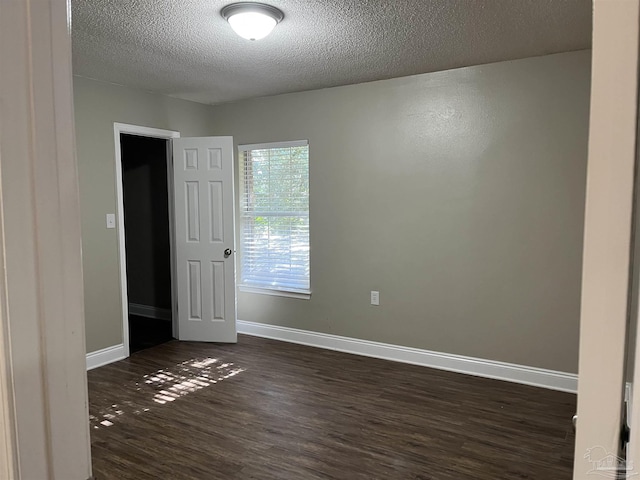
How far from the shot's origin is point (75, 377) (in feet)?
2.30

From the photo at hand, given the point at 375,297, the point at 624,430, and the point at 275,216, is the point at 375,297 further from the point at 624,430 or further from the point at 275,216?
the point at 624,430

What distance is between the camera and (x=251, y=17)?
2.50 metres

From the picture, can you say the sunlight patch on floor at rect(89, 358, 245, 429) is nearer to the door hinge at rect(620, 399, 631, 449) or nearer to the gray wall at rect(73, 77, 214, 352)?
the gray wall at rect(73, 77, 214, 352)

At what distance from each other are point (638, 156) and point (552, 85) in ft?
10.7

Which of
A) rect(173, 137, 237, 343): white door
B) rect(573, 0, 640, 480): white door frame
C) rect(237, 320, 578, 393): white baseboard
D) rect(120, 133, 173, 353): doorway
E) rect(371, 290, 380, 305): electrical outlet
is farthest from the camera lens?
rect(120, 133, 173, 353): doorway

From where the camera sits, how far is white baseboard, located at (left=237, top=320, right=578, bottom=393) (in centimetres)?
353

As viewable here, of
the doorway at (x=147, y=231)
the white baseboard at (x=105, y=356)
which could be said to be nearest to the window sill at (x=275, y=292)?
the doorway at (x=147, y=231)

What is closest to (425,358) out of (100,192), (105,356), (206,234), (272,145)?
(206,234)

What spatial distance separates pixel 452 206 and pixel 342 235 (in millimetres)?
1067

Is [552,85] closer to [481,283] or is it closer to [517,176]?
[517,176]

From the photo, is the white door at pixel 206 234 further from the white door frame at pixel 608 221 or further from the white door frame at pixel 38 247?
the white door frame at pixel 608 221

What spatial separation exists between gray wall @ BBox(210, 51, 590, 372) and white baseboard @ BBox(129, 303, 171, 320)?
1815mm

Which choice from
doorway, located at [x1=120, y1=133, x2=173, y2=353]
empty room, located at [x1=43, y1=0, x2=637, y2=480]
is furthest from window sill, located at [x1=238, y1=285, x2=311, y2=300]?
→ doorway, located at [x1=120, y1=133, x2=173, y2=353]

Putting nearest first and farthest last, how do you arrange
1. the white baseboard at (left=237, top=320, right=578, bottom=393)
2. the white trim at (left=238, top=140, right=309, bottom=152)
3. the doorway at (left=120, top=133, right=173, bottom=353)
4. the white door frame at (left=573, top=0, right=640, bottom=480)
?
the white door frame at (left=573, top=0, right=640, bottom=480), the white baseboard at (left=237, top=320, right=578, bottom=393), the white trim at (left=238, top=140, right=309, bottom=152), the doorway at (left=120, top=133, right=173, bottom=353)
